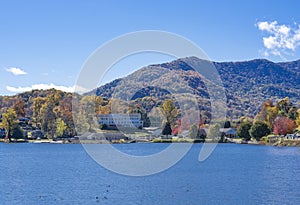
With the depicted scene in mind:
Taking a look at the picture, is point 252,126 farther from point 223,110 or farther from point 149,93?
point 149,93

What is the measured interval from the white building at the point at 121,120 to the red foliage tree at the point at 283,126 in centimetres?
4477

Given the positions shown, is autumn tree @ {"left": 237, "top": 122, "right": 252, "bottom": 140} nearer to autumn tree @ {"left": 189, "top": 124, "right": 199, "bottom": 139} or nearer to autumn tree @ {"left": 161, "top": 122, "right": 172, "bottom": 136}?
autumn tree @ {"left": 189, "top": 124, "right": 199, "bottom": 139}

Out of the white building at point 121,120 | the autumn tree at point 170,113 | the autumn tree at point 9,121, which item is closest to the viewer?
the autumn tree at point 9,121

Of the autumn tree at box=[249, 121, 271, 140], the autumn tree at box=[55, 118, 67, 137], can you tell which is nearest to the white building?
the autumn tree at box=[55, 118, 67, 137]

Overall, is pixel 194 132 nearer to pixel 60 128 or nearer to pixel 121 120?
pixel 121 120

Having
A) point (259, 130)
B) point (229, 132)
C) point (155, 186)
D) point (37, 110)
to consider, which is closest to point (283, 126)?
point (259, 130)

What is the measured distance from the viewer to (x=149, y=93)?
17825 centimetres

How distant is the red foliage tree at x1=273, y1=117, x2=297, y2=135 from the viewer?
293ft

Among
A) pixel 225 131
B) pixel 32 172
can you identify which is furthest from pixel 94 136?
→ pixel 32 172

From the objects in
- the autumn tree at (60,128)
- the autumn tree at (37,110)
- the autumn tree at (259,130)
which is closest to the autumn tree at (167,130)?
the autumn tree at (259,130)

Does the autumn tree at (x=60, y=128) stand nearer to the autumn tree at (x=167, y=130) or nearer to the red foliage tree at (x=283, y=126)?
the autumn tree at (x=167, y=130)

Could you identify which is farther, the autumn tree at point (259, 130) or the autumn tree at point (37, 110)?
the autumn tree at point (37, 110)

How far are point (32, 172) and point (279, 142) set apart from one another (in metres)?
58.0

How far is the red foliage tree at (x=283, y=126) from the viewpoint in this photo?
89.4m
